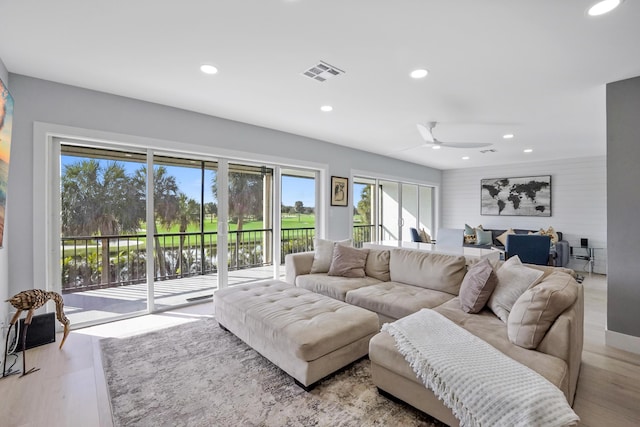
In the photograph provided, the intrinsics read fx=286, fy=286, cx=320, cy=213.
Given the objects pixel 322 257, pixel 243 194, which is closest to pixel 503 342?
pixel 322 257

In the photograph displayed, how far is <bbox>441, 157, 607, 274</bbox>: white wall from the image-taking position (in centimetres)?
607

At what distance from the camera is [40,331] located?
2.66 meters

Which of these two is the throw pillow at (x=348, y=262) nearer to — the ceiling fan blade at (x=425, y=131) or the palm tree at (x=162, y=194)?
the ceiling fan blade at (x=425, y=131)

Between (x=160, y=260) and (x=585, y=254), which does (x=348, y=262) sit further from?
(x=585, y=254)

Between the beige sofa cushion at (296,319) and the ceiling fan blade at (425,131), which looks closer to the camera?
the beige sofa cushion at (296,319)

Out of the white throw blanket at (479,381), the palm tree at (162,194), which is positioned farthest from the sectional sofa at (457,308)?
the palm tree at (162,194)

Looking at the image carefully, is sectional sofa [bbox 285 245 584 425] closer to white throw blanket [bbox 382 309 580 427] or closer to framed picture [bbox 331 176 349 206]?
white throw blanket [bbox 382 309 580 427]

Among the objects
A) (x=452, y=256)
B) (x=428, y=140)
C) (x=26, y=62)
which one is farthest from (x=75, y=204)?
(x=428, y=140)

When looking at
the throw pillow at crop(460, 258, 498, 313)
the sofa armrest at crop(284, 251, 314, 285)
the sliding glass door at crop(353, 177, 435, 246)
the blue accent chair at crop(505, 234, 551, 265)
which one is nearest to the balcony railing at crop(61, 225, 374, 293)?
the sofa armrest at crop(284, 251, 314, 285)

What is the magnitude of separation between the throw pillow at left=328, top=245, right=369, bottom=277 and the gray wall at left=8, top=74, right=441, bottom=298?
1901 millimetres

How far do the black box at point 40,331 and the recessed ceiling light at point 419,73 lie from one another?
13.4ft

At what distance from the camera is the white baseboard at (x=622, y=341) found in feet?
8.67

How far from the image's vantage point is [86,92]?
300 cm

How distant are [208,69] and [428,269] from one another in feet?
9.71
